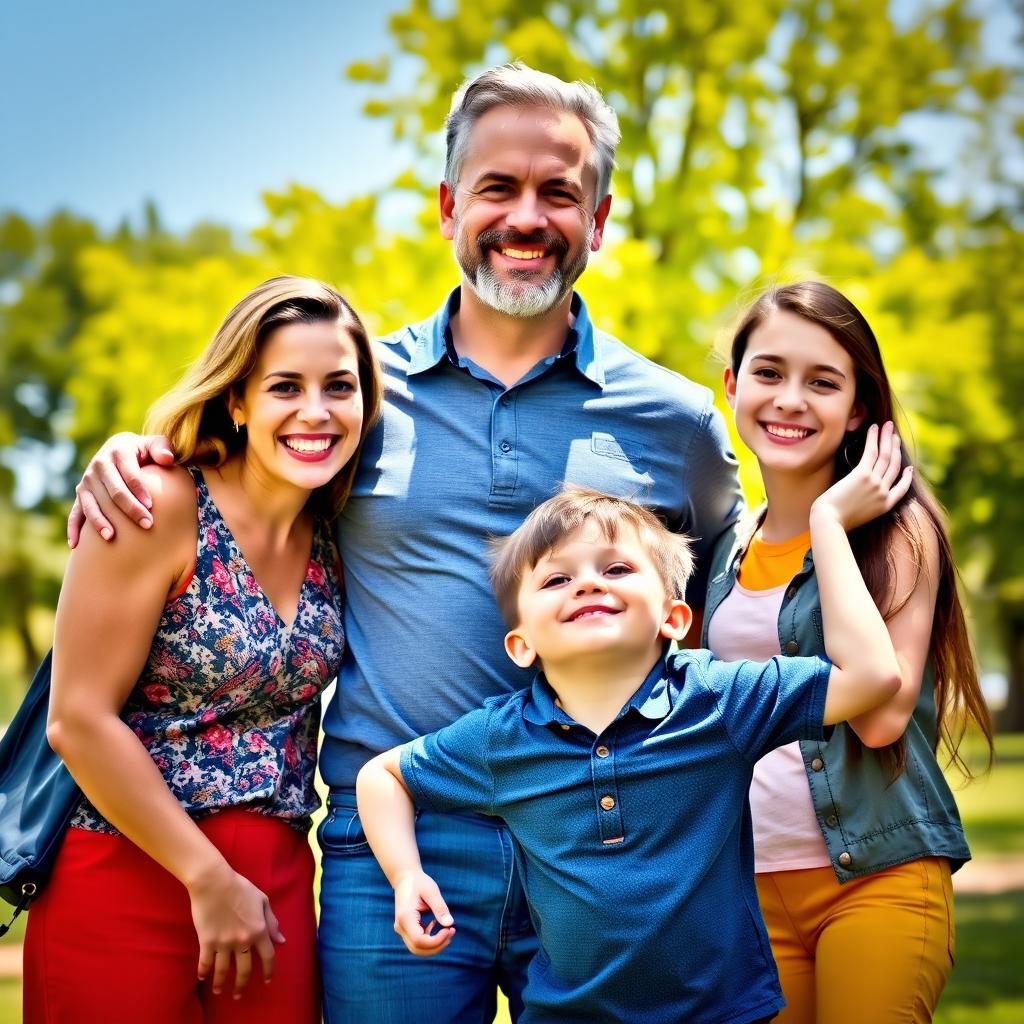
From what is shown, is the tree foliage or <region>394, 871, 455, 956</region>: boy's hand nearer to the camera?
<region>394, 871, 455, 956</region>: boy's hand

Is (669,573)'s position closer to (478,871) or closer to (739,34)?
(478,871)

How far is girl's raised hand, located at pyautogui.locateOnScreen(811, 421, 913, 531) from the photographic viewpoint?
2.83 metres

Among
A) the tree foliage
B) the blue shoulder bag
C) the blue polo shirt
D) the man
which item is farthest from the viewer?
the tree foliage

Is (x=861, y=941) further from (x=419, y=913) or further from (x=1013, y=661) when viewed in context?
(x=1013, y=661)

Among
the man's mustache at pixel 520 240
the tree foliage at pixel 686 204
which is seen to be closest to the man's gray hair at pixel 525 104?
the man's mustache at pixel 520 240

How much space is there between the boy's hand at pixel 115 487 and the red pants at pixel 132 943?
0.70 metres

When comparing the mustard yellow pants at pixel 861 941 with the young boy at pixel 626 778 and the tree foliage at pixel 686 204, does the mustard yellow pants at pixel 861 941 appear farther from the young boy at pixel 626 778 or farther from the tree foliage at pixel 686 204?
the tree foliage at pixel 686 204

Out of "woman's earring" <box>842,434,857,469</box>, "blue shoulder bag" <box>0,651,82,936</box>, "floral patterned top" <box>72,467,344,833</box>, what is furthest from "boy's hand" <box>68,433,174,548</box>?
"woman's earring" <box>842,434,857,469</box>

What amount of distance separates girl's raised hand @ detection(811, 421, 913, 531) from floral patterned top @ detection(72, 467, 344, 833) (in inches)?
48.9

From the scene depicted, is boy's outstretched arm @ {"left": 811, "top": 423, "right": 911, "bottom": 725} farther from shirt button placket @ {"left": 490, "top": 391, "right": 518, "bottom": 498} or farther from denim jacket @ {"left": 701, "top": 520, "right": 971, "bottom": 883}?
shirt button placket @ {"left": 490, "top": 391, "right": 518, "bottom": 498}

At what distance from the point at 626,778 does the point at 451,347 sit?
52.8 inches

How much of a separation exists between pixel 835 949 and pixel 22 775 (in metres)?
1.92

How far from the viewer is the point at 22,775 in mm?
3025

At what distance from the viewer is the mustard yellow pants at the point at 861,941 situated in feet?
9.02
